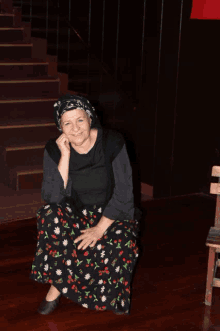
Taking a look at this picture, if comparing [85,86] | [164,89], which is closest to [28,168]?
[85,86]

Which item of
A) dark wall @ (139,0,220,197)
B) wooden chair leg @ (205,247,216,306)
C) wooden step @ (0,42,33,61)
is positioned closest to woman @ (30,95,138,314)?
wooden chair leg @ (205,247,216,306)

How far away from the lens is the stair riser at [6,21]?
21.1 ft

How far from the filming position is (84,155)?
273cm

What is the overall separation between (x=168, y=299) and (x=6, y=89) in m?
3.59

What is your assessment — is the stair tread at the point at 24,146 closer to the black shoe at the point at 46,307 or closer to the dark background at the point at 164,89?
the dark background at the point at 164,89

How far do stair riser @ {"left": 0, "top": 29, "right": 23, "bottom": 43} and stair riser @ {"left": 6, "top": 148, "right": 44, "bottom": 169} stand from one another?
188cm

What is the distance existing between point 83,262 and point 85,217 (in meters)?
0.27

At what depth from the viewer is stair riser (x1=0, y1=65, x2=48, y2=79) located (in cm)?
590

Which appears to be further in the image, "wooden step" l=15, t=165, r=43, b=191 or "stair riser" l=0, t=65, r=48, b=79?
"stair riser" l=0, t=65, r=48, b=79

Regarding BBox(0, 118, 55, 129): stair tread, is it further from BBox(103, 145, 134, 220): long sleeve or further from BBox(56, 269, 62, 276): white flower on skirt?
BBox(56, 269, 62, 276): white flower on skirt

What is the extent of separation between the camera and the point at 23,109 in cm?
564

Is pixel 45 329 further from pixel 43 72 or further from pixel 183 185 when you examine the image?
pixel 43 72

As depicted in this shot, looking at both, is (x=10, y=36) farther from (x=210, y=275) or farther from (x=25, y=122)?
(x=210, y=275)

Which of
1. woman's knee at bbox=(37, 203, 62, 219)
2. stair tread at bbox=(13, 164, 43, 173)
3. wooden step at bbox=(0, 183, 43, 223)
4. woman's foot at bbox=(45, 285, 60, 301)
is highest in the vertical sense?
woman's knee at bbox=(37, 203, 62, 219)
